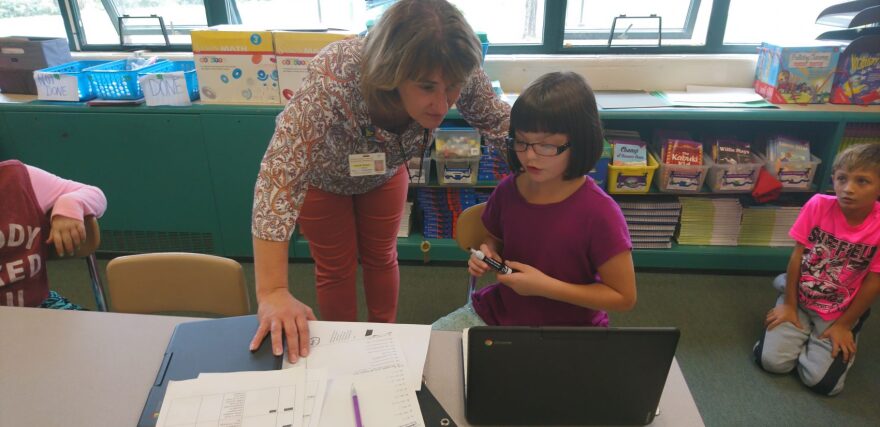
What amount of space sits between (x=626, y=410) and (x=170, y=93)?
234 centimetres

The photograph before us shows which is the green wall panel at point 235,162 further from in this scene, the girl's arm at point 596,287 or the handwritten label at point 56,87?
the girl's arm at point 596,287

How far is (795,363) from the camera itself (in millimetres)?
2008

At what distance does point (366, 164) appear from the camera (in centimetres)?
141

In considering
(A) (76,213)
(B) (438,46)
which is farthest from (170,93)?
(B) (438,46)

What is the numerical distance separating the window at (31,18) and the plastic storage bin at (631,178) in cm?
312

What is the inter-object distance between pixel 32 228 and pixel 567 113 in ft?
4.63

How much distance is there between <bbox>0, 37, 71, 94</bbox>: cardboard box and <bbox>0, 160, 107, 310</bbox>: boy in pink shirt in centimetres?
149

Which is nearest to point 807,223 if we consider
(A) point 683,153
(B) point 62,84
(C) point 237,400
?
(A) point 683,153

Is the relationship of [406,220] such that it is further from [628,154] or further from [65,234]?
[65,234]

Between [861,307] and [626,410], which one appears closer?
[626,410]

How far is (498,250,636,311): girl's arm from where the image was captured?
3.85 feet

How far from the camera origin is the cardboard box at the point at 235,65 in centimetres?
231

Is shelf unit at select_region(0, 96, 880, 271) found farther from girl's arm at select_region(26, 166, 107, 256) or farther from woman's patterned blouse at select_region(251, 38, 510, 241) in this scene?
woman's patterned blouse at select_region(251, 38, 510, 241)

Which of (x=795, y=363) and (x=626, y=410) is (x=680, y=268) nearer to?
(x=795, y=363)
